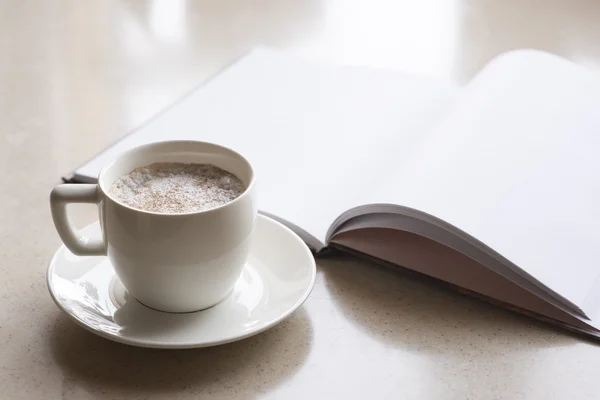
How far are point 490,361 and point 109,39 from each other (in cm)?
92

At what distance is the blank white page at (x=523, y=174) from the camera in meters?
0.76

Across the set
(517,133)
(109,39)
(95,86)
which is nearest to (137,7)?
(109,39)

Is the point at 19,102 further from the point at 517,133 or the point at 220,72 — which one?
the point at 517,133

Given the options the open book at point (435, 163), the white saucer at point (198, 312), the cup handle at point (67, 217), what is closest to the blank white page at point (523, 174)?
the open book at point (435, 163)

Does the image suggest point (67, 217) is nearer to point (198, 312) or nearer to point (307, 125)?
point (198, 312)

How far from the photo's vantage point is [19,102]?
1.14 metres

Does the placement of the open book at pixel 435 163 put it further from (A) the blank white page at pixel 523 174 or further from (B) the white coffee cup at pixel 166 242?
(B) the white coffee cup at pixel 166 242

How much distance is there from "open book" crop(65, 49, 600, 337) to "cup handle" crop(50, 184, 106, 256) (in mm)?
208

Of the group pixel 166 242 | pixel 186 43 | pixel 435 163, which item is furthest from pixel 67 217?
pixel 186 43

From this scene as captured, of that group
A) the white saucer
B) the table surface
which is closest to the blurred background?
the table surface

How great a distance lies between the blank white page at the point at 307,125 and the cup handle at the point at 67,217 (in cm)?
21

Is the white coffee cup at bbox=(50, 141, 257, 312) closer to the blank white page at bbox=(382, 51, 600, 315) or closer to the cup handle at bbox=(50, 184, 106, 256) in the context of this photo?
the cup handle at bbox=(50, 184, 106, 256)

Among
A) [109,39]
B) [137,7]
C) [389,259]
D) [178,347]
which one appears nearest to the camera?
[178,347]

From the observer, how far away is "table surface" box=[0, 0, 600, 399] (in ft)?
2.20
